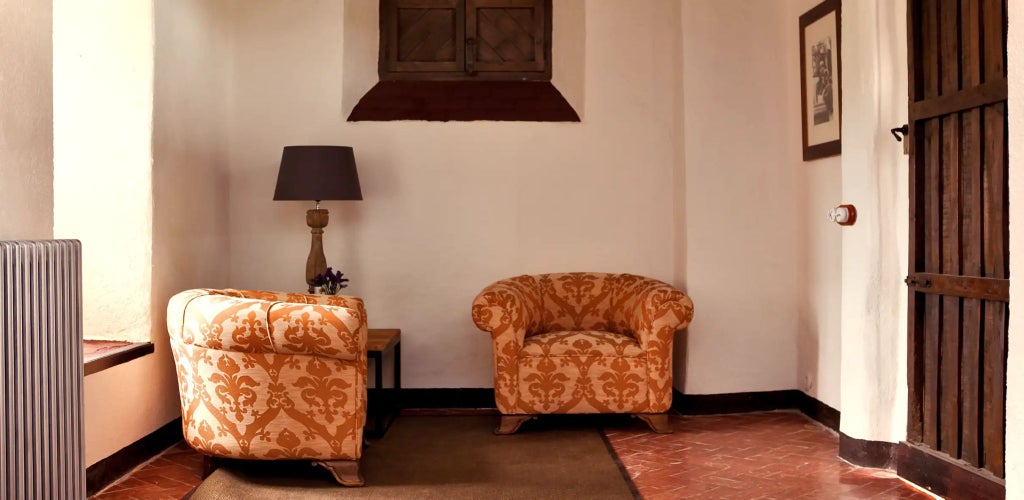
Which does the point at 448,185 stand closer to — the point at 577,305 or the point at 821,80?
the point at 577,305

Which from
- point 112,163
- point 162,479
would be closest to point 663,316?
point 162,479

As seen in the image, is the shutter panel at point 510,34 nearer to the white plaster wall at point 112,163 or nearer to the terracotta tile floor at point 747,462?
the white plaster wall at point 112,163

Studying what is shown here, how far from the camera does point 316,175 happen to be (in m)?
4.70

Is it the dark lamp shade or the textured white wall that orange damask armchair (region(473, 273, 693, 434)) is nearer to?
the textured white wall

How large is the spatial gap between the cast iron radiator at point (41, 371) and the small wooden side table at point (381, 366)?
5.91ft

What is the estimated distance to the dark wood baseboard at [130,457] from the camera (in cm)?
355

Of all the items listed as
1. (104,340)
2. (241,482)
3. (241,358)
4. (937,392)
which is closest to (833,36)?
(937,392)

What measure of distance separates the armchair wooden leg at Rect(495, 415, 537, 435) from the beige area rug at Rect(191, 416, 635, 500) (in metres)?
0.05

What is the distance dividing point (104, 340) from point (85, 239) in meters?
0.50

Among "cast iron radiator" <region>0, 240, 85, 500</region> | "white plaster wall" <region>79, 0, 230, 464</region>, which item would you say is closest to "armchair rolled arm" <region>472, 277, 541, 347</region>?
"white plaster wall" <region>79, 0, 230, 464</region>

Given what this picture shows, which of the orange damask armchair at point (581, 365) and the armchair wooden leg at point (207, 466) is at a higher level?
the orange damask armchair at point (581, 365)

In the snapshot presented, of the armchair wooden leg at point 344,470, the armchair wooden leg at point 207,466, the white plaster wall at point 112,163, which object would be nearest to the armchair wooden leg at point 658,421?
the armchair wooden leg at point 344,470

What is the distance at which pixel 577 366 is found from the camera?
4.53 meters

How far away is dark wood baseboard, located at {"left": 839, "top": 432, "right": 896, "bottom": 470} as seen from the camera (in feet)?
12.5
